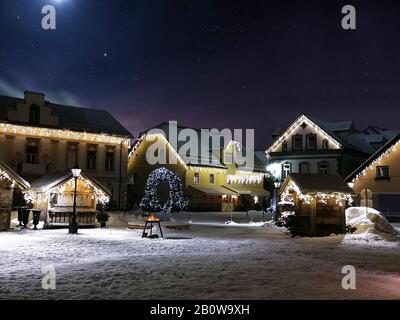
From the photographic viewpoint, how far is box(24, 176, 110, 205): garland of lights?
26000 millimetres

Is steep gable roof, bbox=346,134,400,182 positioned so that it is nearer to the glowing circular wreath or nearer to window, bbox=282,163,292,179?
window, bbox=282,163,292,179

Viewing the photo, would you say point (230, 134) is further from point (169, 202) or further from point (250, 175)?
point (169, 202)

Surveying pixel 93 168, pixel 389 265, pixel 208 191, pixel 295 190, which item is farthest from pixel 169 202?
pixel 389 265

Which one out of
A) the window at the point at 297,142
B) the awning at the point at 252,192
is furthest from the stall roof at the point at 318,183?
the awning at the point at 252,192

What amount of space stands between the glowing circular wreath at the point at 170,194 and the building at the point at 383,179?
19001mm

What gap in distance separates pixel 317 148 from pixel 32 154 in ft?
92.4

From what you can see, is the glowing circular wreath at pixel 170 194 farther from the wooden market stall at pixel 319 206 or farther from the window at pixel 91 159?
the wooden market stall at pixel 319 206

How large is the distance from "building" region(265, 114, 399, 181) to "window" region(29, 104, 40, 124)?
24.1 meters

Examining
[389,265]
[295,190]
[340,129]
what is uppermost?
[340,129]

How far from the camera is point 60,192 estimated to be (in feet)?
87.3

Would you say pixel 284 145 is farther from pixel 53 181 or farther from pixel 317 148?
pixel 53 181

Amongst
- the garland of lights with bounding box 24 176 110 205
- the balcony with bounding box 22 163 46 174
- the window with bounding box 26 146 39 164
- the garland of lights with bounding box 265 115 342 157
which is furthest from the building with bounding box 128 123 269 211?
the garland of lights with bounding box 24 176 110 205

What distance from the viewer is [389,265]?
1221cm
